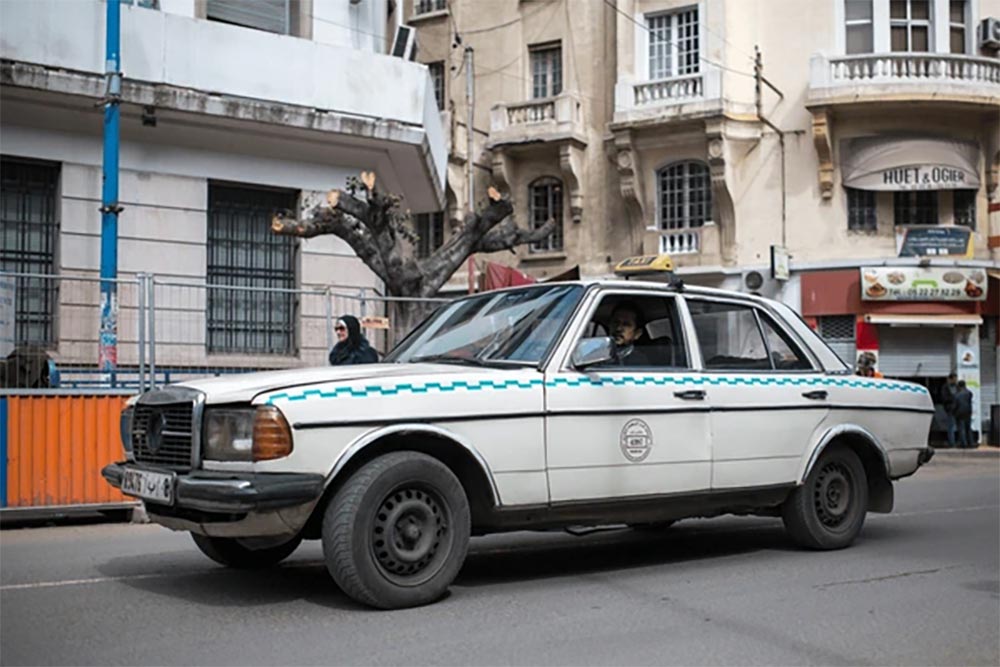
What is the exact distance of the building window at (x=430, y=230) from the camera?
31484 millimetres

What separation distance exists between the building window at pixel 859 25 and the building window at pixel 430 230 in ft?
38.2

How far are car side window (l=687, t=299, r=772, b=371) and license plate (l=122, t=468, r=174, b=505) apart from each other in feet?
11.1

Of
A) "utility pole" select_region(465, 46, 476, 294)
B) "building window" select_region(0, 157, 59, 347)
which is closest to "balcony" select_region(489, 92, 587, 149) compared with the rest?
"utility pole" select_region(465, 46, 476, 294)

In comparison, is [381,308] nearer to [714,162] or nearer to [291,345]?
[291,345]

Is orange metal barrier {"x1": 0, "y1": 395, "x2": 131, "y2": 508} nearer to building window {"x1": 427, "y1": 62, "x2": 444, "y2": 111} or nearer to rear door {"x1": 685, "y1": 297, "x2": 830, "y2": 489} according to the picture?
rear door {"x1": 685, "y1": 297, "x2": 830, "y2": 489}

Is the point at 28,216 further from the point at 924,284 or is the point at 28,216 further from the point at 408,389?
the point at 924,284

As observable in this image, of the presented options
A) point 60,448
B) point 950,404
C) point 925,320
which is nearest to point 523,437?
point 60,448

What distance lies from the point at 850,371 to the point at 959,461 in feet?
51.1

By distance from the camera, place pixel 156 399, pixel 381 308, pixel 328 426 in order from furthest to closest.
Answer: pixel 381 308
pixel 156 399
pixel 328 426

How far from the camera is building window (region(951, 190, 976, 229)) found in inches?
1056

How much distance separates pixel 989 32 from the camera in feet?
86.7

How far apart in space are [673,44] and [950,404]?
11098 mm

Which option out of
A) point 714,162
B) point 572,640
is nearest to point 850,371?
point 572,640

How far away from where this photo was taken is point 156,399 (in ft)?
19.4
